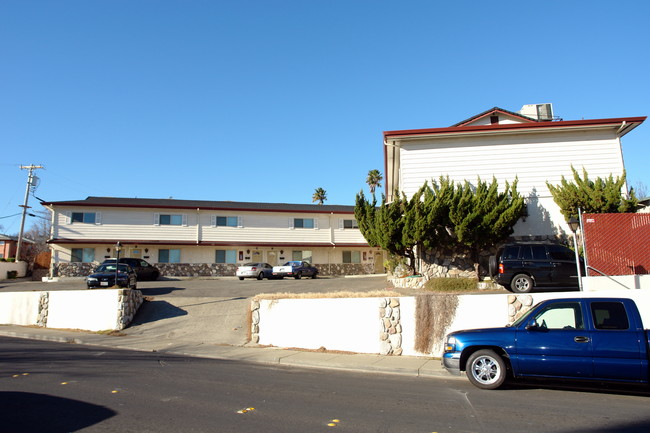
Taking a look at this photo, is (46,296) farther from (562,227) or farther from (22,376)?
(562,227)

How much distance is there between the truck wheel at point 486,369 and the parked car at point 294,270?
25566 mm

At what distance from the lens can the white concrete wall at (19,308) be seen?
62.8ft

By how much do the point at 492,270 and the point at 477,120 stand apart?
46.6ft

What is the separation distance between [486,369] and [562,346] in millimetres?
1284

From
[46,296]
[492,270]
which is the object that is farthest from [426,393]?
[46,296]

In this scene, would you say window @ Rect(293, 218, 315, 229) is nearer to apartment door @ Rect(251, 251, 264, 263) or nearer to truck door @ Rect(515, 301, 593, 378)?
apartment door @ Rect(251, 251, 264, 263)

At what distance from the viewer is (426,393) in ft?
24.5

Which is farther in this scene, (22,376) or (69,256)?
(69,256)

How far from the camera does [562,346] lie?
23.7 feet

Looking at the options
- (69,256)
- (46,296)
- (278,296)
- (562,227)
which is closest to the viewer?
(278,296)

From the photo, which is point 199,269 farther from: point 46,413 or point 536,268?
point 46,413

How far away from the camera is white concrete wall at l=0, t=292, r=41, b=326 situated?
19.1m

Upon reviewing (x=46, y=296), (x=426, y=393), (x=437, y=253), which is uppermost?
(x=437, y=253)

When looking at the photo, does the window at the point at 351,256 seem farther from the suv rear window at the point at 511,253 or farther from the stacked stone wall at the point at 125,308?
the suv rear window at the point at 511,253
